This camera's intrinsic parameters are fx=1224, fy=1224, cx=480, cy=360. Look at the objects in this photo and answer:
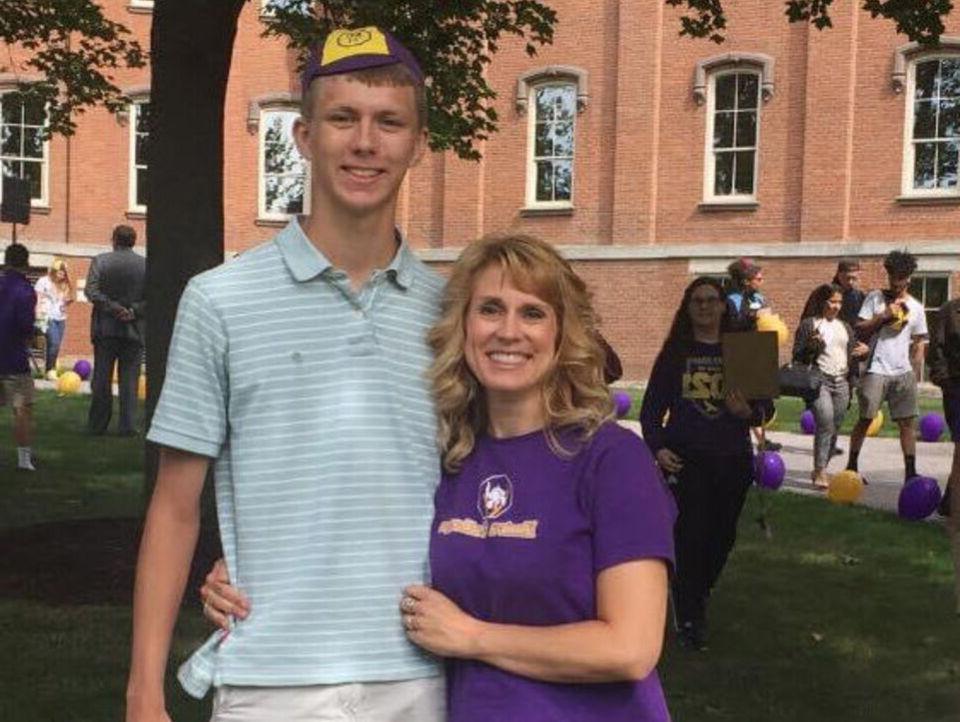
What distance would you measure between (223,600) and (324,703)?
0.82ft

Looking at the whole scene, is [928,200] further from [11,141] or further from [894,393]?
[11,141]

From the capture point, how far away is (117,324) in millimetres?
13375

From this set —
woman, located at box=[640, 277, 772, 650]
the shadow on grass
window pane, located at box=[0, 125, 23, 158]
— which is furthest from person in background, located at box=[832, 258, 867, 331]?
window pane, located at box=[0, 125, 23, 158]

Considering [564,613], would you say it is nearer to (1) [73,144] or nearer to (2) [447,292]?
(2) [447,292]

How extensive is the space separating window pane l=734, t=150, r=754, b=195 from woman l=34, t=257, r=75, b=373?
525 inches

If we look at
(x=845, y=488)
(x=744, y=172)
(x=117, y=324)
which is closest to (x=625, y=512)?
(x=845, y=488)

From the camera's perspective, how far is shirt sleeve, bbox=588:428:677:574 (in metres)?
2.02

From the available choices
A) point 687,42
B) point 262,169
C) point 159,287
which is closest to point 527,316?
point 159,287

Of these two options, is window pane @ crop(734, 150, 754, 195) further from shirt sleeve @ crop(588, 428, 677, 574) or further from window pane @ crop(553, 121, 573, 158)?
shirt sleeve @ crop(588, 428, 677, 574)

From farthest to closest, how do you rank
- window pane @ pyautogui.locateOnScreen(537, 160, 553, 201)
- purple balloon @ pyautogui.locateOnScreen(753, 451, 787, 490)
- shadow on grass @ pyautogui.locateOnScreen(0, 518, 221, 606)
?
window pane @ pyautogui.locateOnScreen(537, 160, 553, 201) < purple balloon @ pyautogui.locateOnScreen(753, 451, 787, 490) < shadow on grass @ pyautogui.locateOnScreen(0, 518, 221, 606)

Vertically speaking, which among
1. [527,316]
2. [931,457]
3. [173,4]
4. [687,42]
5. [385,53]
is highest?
[687,42]

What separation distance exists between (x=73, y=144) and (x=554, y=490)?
28.3 meters

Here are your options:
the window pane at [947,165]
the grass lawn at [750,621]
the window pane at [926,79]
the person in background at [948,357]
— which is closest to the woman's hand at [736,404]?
the grass lawn at [750,621]

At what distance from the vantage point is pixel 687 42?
25.1m
